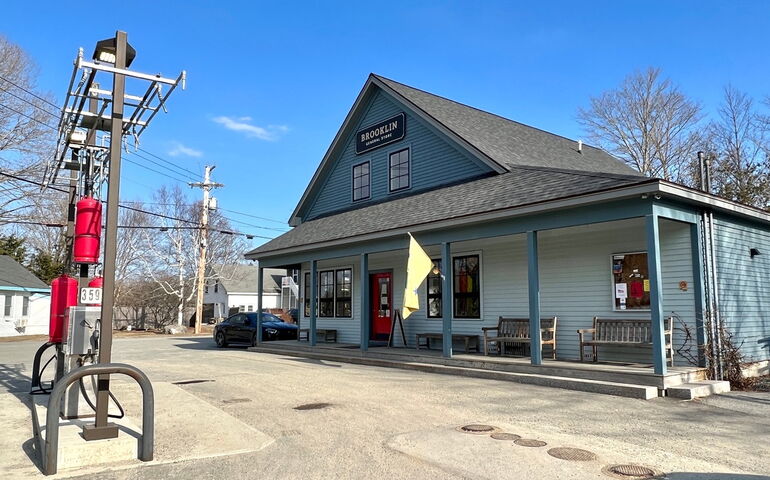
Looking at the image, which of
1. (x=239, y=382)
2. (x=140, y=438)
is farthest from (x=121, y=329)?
(x=140, y=438)

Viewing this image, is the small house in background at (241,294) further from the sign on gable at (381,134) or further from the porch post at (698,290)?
the porch post at (698,290)

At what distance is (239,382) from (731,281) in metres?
9.54

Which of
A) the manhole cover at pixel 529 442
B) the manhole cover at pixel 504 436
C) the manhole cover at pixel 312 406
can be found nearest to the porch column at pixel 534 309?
the manhole cover at pixel 312 406

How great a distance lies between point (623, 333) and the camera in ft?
35.2

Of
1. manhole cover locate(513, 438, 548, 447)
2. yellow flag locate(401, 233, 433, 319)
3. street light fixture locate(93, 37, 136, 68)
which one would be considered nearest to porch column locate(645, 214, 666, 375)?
manhole cover locate(513, 438, 548, 447)

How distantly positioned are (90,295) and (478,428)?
4718mm

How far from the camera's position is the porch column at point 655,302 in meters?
8.69

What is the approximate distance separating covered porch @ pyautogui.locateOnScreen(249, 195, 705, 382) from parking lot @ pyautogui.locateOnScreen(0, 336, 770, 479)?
4.24ft

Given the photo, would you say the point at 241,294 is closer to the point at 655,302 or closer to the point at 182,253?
the point at 182,253

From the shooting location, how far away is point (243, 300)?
55.8m

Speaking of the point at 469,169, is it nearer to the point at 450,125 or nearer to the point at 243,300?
the point at 450,125

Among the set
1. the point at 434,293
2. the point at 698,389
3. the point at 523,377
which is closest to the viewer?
the point at 698,389

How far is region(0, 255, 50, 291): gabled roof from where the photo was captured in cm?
3144

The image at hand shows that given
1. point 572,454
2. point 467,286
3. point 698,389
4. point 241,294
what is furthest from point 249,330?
point 241,294
